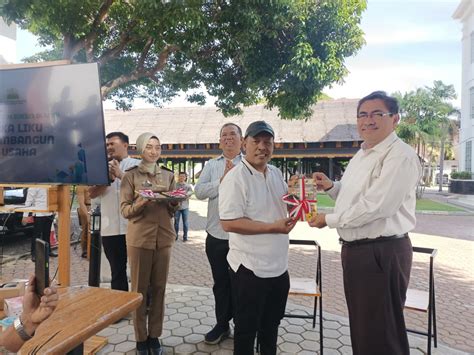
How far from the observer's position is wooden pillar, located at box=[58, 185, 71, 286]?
2.27 meters

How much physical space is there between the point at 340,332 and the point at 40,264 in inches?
125

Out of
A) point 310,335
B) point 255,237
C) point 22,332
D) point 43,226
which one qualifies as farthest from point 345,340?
point 43,226

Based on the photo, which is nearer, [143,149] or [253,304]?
[253,304]

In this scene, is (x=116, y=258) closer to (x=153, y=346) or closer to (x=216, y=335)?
(x=153, y=346)

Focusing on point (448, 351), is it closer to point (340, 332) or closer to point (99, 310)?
point (340, 332)

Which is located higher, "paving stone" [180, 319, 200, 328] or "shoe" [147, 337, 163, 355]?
"shoe" [147, 337, 163, 355]

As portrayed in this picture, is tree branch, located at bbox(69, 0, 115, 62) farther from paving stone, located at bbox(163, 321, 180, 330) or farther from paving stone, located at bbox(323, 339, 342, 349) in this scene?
paving stone, located at bbox(323, 339, 342, 349)

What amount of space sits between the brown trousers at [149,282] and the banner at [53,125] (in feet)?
2.85

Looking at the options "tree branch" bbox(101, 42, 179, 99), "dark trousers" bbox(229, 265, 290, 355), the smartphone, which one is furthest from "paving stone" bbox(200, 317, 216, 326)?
"tree branch" bbox(101, 42, 179, 99)

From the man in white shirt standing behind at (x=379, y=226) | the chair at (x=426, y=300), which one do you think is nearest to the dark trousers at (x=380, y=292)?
the man in white shirt standing behind at (x=379, y=226)

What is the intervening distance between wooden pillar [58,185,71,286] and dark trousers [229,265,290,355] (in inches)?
44.1

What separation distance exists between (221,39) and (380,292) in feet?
20.7

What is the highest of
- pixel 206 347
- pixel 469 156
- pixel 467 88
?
pixel 467 88

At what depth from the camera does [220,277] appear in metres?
3.23
